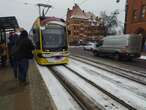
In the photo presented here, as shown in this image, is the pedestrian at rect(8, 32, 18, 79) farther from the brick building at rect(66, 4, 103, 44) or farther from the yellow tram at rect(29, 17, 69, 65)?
the brick building at rect(66, 4, 103, 44)

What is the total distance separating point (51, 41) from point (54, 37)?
14.4 inches

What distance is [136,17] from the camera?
39.9 meters

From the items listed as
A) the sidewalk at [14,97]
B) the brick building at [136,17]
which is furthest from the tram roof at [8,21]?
the brick building at [136,17]

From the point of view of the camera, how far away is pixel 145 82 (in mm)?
10203

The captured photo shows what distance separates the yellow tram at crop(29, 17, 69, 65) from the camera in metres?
16.3

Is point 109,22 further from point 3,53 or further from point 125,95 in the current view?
point 125,95

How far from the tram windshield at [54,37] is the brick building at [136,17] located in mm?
22683

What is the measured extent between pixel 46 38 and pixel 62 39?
116 centimetres

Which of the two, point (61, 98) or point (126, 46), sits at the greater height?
point (126, 46)

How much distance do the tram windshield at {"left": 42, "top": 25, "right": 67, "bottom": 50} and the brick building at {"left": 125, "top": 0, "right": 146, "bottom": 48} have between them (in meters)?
22.7

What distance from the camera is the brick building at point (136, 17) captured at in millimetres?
37844

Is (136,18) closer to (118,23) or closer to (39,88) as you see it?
(39,88)

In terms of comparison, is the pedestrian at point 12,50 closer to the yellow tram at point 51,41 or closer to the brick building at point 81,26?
the yellow tram at point 51,41

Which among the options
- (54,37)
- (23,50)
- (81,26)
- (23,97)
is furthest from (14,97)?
(81,26)
